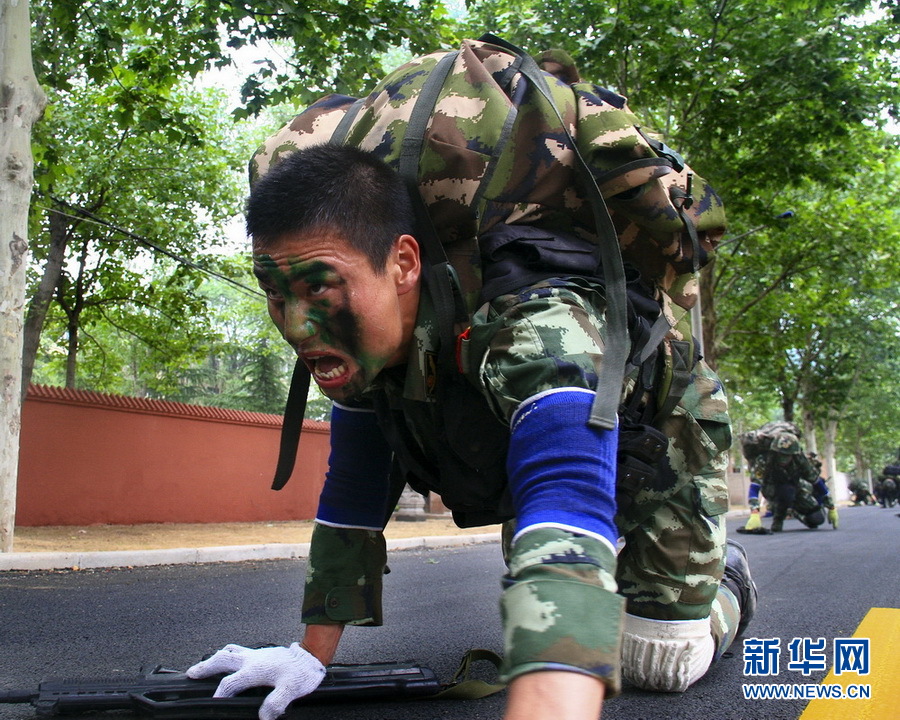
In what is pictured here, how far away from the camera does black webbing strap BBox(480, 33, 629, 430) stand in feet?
4.13

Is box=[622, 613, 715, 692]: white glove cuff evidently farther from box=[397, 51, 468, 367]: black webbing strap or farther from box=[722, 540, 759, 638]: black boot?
box=[397, 51, 468, 367]: black webbing strap

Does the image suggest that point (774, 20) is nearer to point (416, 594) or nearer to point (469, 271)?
point (416, 594)

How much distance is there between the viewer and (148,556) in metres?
Answer: 6.10

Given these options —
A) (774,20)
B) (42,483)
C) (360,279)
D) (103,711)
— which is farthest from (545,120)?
(774,20)

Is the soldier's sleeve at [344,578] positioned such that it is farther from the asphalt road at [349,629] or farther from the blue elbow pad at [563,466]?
the blue elbow pad at [563,466]

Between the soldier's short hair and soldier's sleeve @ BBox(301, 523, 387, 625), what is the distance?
832 millimetres

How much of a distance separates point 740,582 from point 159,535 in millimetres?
7965

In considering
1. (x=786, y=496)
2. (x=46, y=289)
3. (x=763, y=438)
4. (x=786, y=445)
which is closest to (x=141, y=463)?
(x=46, y=289)

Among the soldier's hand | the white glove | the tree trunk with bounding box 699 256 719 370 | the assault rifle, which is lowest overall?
the assault rifle

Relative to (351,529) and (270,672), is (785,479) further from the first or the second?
(270,672)

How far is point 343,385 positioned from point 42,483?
29.8ft

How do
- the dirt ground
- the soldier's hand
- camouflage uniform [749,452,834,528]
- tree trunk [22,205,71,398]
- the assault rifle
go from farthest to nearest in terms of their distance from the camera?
1. tree trunk [22,205,71,398]
2. the soldier's hand
3. camouflage uniform [749,452,834,528]
4. the dirt ground
5. the assault rifle

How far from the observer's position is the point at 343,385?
62.5 inches

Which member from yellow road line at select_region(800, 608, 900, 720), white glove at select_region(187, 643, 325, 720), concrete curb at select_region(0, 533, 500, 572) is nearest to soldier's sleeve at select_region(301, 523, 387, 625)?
white glove at select_region(187, 643, 325, 720)
